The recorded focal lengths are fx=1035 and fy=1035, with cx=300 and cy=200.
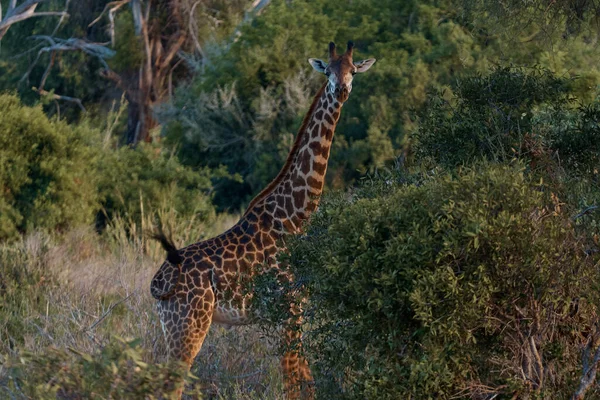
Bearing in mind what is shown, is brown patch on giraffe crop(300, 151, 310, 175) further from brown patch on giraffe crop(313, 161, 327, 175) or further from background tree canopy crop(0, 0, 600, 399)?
background tree canopy crop(0, 0, 600, 399)

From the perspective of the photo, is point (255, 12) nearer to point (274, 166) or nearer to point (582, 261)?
point (274, 166)

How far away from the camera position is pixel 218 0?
24906 millimetres

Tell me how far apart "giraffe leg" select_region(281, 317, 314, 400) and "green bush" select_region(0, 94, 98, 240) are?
7074mm

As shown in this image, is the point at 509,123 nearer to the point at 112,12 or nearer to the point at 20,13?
the point at 20,13

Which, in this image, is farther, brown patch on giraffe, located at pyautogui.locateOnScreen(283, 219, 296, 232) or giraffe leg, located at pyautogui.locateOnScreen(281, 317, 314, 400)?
brown patch on giraffe, located at pyautogui.locateOnScreen(283, 219, 296, 232)

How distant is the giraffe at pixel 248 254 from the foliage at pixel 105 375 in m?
1.81

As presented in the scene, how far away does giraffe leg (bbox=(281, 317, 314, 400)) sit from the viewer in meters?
5.69

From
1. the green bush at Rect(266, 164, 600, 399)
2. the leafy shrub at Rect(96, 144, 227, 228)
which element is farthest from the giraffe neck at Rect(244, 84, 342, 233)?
the leafy shrub at Rect(96, 144, 227, 228)

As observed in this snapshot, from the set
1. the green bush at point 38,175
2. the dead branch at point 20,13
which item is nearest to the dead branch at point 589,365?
Result: the green bush at point 38,175

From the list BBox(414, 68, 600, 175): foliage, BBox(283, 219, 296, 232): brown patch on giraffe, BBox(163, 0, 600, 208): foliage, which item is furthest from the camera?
BBox(163, 0, 600, 208): foliage

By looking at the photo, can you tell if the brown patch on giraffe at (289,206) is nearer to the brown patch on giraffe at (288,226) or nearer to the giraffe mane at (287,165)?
the brown patch on giraffe at (288,226)

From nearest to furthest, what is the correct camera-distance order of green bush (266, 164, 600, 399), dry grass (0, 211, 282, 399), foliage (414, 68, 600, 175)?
green bush (266, 164, 600, 399), foliage (414, 68, 600, 175), dry grass (0, 211, 282, 399)

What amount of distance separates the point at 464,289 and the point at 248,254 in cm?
275

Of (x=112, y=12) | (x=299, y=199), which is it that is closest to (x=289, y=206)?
(x=299, y=199)
